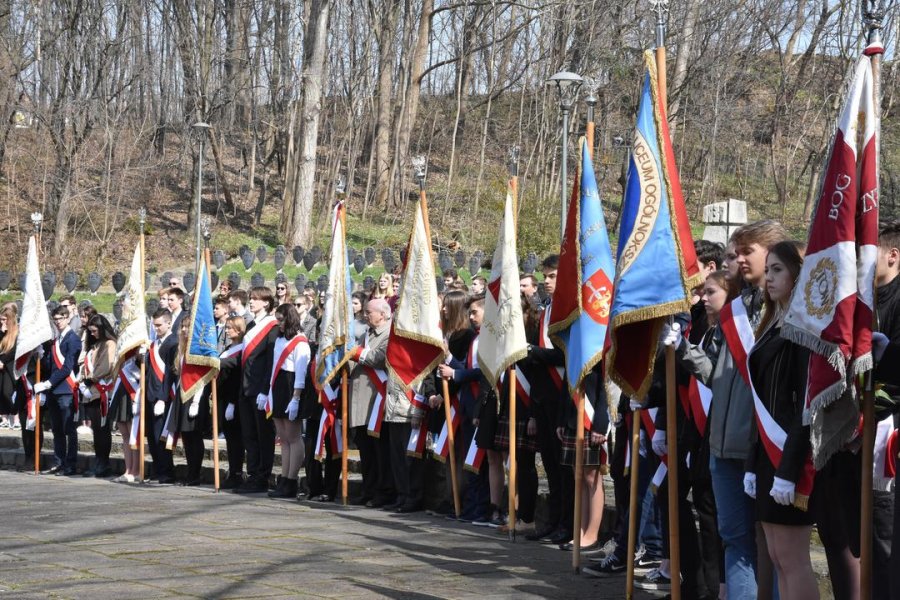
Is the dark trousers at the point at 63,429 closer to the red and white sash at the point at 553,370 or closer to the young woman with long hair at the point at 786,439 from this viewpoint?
the red and white sash at the point at 553,370

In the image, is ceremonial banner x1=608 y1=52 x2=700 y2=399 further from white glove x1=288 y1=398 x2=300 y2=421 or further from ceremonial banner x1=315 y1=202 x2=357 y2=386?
white glove x1=288 y1=398 x2=300 y2=421

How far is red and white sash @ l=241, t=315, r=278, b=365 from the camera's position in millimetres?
12773

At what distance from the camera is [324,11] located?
35188mm

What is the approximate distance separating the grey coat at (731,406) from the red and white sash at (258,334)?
7399 millimetres

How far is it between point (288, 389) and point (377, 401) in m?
1.06

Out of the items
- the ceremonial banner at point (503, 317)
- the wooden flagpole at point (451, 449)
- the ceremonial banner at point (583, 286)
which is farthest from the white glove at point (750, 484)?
the wooden flagpole at point (451, 449)

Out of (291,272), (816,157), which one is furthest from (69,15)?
(816,157)

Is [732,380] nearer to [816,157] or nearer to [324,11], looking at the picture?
[324,11]

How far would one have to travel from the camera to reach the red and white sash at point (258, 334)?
41.9 feet

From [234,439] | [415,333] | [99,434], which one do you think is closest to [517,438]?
[415,333]

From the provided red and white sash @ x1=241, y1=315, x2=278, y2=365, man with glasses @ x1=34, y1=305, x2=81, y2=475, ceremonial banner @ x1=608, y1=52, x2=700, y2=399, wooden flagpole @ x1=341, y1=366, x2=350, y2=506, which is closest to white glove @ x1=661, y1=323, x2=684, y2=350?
ceremonial banner @ x1=608, y1=52, x2=700, y2=399

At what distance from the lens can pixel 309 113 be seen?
35.5 metres

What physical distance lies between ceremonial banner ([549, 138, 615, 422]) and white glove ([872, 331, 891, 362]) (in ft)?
11.1

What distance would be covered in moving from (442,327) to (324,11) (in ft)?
84.0
